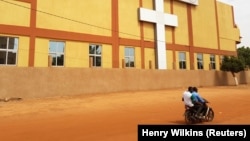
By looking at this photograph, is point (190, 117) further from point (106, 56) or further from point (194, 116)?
point (106, 56)

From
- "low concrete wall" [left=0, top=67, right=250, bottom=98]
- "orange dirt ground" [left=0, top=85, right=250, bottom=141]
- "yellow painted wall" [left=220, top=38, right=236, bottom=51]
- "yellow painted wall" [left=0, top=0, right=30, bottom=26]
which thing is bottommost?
"orange dirt ground" [left=0, top=85, right=250, bottom=141]

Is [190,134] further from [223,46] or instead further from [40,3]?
[223,46]

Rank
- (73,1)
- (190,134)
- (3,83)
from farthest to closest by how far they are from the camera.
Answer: (73,1), (3,83), (190,134)

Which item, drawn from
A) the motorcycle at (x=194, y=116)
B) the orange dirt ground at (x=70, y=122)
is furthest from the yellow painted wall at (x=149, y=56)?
the motorcycle at (x=194, y=116)

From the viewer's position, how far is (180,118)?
11.8m

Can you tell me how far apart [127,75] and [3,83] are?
1144 centimetres

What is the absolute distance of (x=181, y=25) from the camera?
111ft

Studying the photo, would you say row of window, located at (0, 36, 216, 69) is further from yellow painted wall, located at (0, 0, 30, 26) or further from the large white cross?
the large white cross

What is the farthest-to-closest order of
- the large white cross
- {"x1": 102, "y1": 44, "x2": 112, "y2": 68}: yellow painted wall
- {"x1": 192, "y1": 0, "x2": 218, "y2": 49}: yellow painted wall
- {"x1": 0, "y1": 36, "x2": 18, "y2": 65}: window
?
1. {"x1": 192, "y1": 0, "x2": 218, "y2": 49}: yellow painted wall
2. the large white cross
3. {"x1": 102, "y1": 44, "x2": 112, "y2": 68}: yellow painted wall
4. {"x1": 0, "y1": 36, "x2": 18, "y2": 65}: window

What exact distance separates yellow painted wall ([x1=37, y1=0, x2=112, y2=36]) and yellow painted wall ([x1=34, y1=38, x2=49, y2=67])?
4.31 ft

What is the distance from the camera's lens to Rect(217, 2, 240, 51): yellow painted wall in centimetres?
4006

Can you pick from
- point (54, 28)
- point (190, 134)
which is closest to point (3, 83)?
point (54, 28)

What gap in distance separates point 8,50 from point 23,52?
3.69 feet

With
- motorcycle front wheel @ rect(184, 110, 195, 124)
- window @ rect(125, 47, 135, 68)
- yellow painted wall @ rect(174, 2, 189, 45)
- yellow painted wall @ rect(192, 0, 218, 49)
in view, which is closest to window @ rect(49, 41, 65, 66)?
window @ rect(125, 47, 135, 68)
